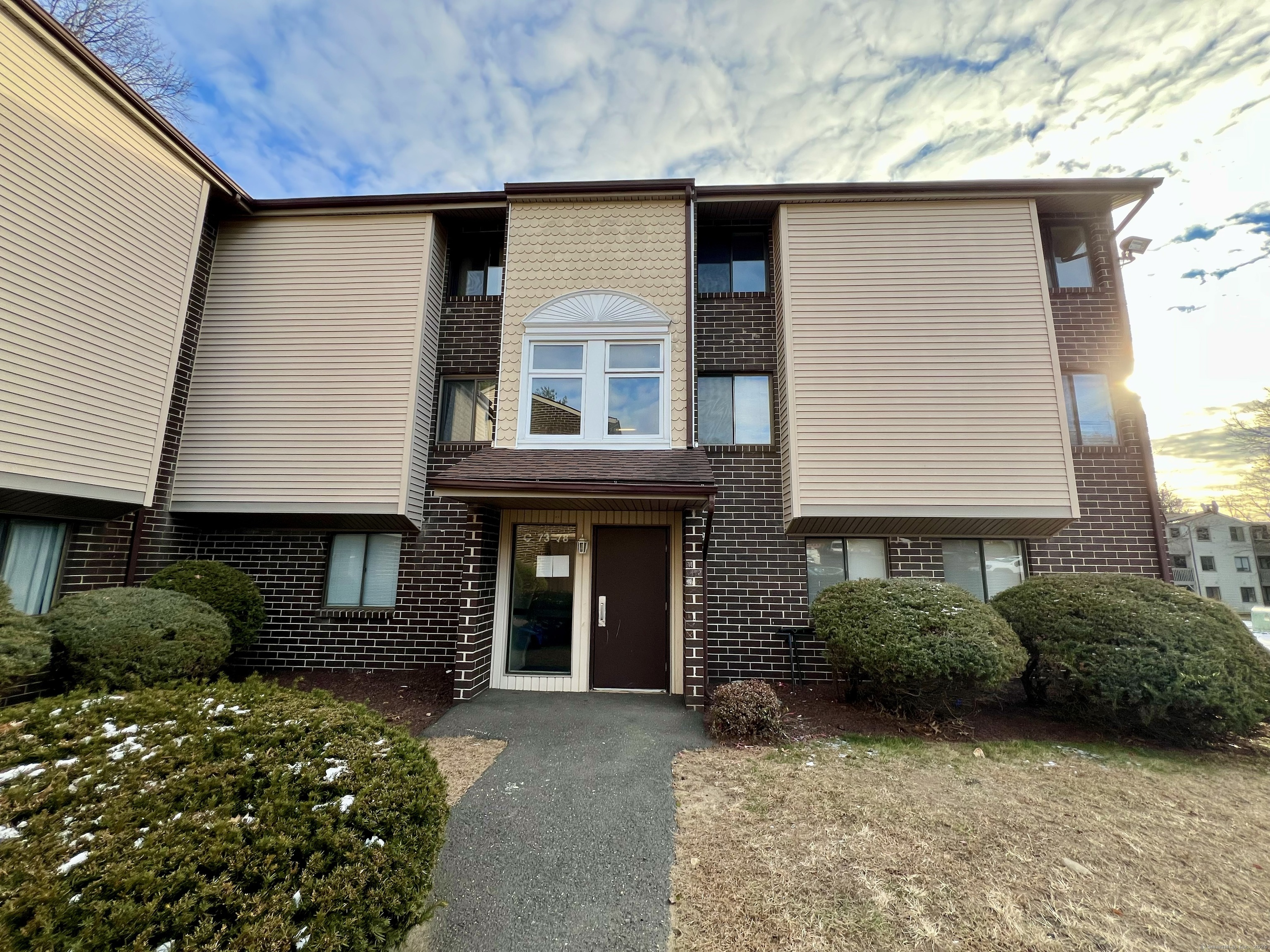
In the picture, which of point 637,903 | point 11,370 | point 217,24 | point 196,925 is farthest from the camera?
point 217,24

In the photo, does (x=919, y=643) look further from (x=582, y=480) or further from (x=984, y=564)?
(x=582, y=480)

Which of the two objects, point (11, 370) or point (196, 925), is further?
point (11, 370)

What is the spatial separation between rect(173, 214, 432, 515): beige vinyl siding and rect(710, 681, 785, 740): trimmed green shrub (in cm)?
582

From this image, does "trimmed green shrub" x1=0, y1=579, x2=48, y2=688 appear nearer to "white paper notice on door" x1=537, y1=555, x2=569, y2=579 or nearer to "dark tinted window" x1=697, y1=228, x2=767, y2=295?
"white paper notice on door" x1=537, y1=555, x2=569, y2=579

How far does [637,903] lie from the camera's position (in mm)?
3135

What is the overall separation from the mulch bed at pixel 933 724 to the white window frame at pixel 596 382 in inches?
167

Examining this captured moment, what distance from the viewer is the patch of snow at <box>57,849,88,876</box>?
166 centimetres

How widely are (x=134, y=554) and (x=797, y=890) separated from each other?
9803 millimetres

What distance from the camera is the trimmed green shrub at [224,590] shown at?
288 inches

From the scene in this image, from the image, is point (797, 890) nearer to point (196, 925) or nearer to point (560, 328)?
point (196, 925)

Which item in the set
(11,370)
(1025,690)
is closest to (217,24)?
(11,370)

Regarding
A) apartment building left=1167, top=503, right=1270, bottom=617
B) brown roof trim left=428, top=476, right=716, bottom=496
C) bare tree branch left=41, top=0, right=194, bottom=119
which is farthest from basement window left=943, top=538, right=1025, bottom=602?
apartment building left=1167, top=503, right=1270, bottom=617

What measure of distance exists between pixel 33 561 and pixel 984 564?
1380 cm

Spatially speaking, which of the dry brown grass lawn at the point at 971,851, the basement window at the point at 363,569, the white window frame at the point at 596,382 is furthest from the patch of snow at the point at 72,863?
the basement window at the point at 363,569
